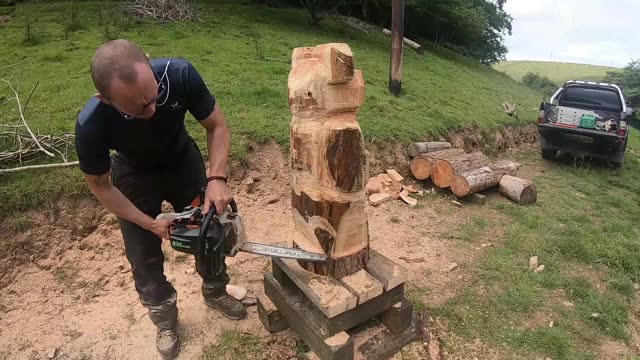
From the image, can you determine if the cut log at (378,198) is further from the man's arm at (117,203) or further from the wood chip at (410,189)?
the man's arm at (117,203)

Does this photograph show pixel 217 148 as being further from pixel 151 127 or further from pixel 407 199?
pixel 407 199

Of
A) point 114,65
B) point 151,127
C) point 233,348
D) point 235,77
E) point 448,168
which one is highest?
point 114,65

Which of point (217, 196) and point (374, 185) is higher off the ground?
point (217, 196)

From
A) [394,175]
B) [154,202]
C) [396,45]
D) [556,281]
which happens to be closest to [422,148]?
[394,175]

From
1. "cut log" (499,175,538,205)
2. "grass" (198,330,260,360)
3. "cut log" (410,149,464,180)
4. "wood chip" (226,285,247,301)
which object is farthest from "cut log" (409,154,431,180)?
"grass" (198,330,260,360)

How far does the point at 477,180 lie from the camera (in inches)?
197

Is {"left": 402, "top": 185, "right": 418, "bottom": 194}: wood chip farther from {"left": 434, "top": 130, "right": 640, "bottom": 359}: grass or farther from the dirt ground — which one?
{"left": 434, "top": 130, "right": 640, "bottom": 359}: grass

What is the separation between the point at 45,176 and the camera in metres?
3.74

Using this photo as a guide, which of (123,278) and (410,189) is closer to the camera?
(123,278)

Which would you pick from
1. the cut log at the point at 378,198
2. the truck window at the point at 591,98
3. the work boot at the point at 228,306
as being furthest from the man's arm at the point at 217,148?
the truck window at the point at 591,98

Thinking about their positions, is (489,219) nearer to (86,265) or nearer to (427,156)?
(427,156)

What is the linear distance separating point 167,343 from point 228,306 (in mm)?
457

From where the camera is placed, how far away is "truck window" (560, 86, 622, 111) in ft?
24.2

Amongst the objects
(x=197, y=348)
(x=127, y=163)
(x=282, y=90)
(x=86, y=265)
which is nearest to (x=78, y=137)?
(x=127, y=163)
